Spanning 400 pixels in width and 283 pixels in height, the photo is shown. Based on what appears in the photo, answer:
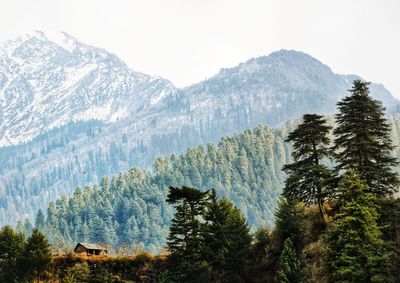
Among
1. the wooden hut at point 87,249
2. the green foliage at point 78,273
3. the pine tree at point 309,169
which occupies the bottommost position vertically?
the green foliage at point 78,273

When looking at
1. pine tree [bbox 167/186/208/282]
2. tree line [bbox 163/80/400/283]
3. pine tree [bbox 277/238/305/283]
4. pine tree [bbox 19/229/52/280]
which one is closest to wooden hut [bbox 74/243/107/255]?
pine tree [bbox 19/229/52/280]

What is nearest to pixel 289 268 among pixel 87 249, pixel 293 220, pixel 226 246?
pixel 293 220

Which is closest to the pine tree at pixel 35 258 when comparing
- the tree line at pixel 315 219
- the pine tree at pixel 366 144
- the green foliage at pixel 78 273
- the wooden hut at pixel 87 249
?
the green foliage at pixel 78 273

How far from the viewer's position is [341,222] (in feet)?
179

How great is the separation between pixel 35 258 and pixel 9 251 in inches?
196

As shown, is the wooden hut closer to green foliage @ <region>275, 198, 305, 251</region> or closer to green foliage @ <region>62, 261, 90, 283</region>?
green foliage @ <region>62, 261, 90, 283</region>

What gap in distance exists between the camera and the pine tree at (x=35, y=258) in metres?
78.4

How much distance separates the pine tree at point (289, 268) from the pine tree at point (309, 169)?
21.0 ft

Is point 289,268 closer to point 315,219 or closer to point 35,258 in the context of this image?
point 315,219

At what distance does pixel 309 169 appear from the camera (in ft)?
218

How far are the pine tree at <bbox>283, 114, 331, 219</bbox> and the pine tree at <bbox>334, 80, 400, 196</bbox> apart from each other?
2.56 meters

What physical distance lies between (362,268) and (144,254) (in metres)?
41.0

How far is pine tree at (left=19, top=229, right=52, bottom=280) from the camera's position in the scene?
7838 centimetres

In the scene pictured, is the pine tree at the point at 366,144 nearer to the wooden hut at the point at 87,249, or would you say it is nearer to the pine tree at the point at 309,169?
the pine tree at the point at 309,169
